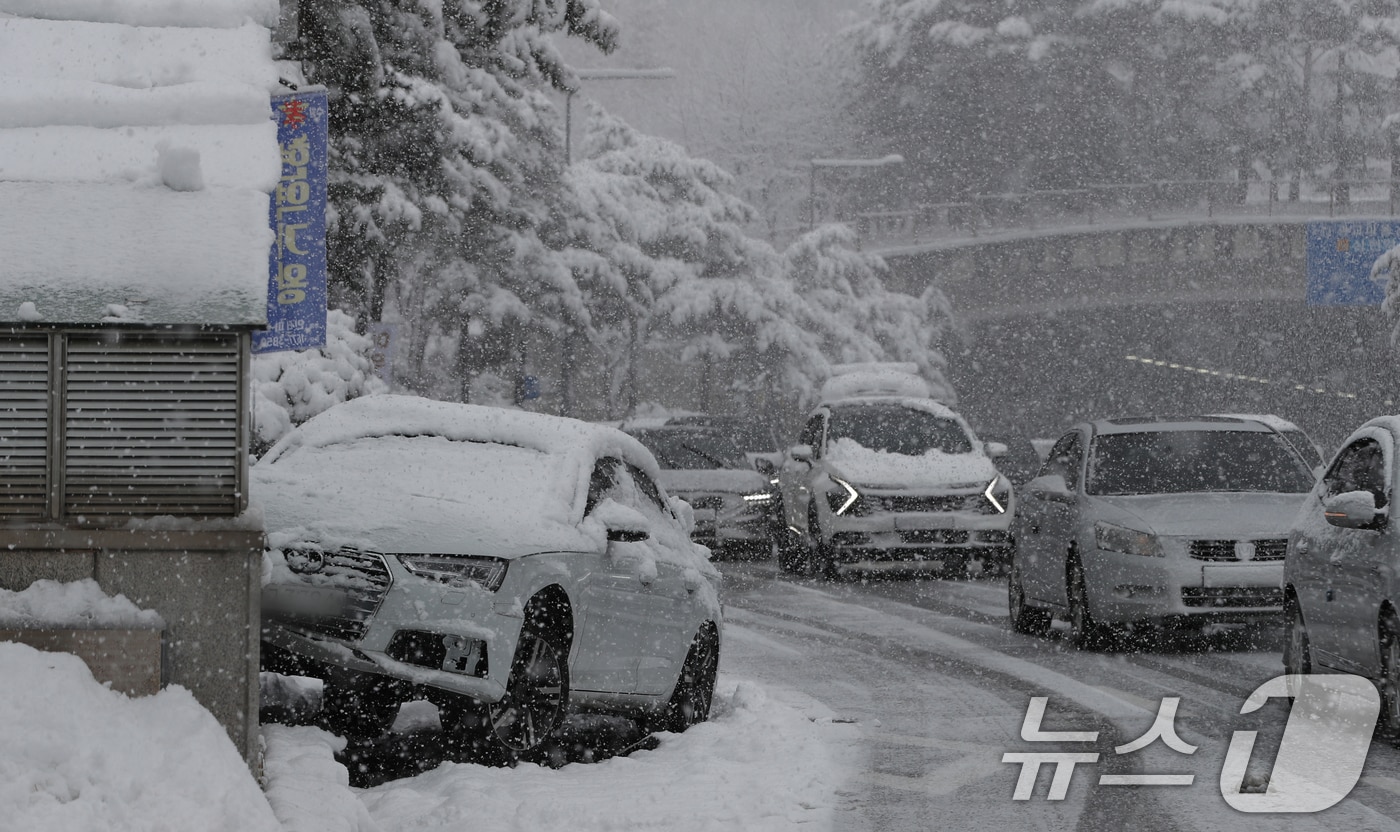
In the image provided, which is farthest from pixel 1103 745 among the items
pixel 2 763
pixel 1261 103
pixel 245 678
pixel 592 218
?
pixel 1261 103

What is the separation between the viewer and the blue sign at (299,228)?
12.6 m

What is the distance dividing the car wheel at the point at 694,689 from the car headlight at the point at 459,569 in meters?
1.83

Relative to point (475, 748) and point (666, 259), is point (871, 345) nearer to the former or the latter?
point (666, 259)

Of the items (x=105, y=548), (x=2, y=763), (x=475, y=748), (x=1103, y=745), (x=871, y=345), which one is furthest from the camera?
(x=871, y=345)

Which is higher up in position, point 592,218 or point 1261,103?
point 1261,103

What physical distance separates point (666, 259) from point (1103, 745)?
42.6 metres

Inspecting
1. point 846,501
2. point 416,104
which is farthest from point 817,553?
point 416,104

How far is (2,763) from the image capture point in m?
5.93

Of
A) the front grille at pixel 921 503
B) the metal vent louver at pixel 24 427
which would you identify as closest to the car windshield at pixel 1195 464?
the front grille at pixel 921 503

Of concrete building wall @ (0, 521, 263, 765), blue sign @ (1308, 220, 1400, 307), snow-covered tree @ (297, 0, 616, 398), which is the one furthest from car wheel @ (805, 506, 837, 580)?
blue sign @ (1308, 220, 1400, 307)

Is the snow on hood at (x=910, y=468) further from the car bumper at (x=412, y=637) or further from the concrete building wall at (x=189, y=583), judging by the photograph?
the concrete building wall at (x=189, y=583)

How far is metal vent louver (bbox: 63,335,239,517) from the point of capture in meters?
7.00

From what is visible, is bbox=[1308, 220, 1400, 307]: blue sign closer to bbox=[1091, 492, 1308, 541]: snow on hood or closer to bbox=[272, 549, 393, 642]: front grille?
bbox=[1091, 492, 1308, 541]: snow on hood

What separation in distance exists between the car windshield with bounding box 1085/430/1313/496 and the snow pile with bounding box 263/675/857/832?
19.4 feet
